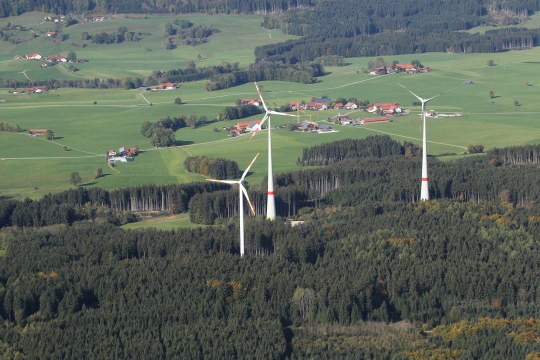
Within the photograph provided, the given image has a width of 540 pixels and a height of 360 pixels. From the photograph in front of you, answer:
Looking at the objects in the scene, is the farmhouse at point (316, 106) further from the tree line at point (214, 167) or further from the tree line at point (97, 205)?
the tree line at point (97, 205)

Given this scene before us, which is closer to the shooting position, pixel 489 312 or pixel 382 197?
pixel 489 312

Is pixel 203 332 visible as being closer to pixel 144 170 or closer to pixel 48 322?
pixel 48 322

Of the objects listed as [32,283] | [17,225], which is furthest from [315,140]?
[32,283]

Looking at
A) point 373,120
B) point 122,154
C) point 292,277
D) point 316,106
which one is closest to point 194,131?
point 122,154

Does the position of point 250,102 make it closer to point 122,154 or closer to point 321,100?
point 321,100

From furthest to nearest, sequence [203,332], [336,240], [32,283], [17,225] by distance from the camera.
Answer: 1. [17,225]
2. [336,240]
3. [32,283]
4. [203,332]

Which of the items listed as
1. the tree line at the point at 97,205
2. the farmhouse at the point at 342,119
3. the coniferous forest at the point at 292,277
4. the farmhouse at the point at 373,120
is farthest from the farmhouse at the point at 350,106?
the coniferous forest at the point at 292,277

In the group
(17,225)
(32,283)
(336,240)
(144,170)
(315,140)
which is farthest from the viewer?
(315,140)
